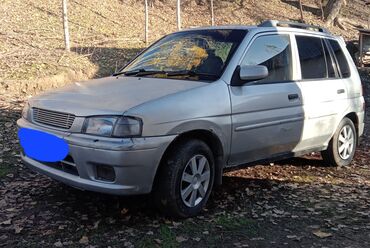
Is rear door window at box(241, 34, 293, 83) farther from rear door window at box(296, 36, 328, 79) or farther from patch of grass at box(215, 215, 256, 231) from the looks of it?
patch of grass at box(215, 215, 256, 231)

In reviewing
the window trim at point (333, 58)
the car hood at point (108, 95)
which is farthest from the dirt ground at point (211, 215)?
the window trim at point (333, 58)

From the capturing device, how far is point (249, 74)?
4.55 metres

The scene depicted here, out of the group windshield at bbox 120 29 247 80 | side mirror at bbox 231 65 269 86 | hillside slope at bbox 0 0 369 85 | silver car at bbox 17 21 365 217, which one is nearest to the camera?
silver car at bbox 17 21 365 217

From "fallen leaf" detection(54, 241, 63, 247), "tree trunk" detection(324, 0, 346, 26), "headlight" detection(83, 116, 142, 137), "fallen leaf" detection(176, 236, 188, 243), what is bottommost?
"fallen leaf" detection(176, 236, 188, 243)

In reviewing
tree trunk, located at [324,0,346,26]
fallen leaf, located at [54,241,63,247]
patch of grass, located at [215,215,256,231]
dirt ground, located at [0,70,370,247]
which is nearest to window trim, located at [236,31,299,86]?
dirt ground, located at [0,70,370,247]

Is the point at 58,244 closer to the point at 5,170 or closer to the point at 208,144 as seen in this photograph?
the point at 208,144

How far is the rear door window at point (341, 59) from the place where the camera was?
625cm

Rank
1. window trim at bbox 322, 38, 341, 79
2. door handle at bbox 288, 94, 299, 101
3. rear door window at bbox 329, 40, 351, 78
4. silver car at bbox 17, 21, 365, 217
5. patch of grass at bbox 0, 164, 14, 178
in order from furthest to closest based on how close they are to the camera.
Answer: rear door window at bbox 329, 40, 351, 78 < window trim at bbox 322, 38, 341, 79 < patch of grass at bbox 0, 164, 14, 178 < door handle at bbox 288, 94, 299, 101 < silver car at bbox 17, 21, 365, 217

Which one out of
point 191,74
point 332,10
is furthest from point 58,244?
point 332,10

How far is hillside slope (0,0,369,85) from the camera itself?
11.1m

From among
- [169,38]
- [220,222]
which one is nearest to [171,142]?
[220,222]

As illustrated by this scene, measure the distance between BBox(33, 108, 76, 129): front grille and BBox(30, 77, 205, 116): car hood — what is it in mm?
37

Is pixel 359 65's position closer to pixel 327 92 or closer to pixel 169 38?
pixel 327 92

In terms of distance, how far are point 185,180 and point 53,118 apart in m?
1.27
